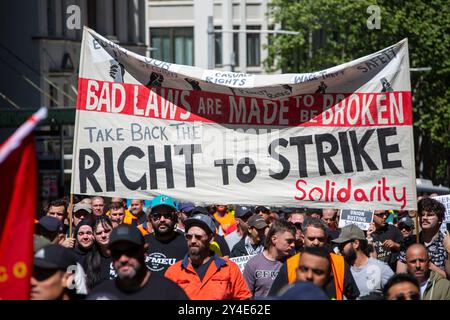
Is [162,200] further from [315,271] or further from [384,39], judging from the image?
[384,39]

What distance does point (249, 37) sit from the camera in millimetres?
66000

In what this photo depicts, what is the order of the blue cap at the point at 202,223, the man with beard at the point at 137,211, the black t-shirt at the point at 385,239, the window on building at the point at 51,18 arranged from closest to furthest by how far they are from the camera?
1. the blue cap at the point at 202,223
2. the black t-shirt at the point at 385,239
3. the man with beard at the point at 137,211
4. the window on building at the point at 51,18

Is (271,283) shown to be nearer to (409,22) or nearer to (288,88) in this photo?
(288,88)

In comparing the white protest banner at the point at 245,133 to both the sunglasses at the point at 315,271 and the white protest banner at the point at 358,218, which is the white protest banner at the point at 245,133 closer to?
the white protest banner at the point at 358,218

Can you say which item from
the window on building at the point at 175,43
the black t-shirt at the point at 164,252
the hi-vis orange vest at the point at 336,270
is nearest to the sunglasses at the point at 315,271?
the hi-vis orange vest at the point at 336,270

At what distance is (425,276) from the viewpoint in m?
10.7

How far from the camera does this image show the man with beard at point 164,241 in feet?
39.7

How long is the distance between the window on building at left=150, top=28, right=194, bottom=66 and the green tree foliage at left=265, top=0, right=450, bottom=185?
10.3 meters

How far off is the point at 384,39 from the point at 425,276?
41.7 meters

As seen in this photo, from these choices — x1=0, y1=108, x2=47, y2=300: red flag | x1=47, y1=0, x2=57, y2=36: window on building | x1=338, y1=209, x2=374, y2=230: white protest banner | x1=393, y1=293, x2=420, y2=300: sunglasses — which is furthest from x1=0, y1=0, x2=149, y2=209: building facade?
x1=0, y1=108, x2=47, y2=300: red flag

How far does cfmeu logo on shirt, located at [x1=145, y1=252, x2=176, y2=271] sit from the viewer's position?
1202cm

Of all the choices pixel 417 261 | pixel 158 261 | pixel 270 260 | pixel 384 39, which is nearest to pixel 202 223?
pixel 270 260

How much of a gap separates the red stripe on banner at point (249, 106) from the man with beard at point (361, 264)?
1081 millimetres
